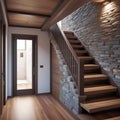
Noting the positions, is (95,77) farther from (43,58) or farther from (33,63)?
(33,63)

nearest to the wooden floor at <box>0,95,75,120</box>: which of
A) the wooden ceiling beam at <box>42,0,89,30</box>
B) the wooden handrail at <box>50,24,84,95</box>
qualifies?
the wooden handrail at <box>50,24,84,95</box>

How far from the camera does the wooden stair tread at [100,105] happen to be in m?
2.92

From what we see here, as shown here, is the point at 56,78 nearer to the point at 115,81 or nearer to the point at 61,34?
the point at 61,34

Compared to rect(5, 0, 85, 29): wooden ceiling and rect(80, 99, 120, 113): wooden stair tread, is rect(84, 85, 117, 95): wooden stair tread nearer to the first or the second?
rect(80, 99, 120, 113): wooden stair tread

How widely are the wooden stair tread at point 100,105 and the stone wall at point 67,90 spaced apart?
0.95ft

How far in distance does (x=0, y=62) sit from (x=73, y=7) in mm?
1979

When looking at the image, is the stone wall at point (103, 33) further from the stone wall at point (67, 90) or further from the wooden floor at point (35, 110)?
the wooden floor at point (35, 110)

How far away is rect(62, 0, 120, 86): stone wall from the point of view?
Answer: 348 centimetres

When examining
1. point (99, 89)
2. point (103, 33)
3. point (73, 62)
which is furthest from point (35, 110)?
point (103, 33)

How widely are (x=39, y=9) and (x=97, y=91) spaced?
96.6 inches

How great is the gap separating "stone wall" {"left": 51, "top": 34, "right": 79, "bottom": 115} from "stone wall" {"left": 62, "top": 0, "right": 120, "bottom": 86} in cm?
102

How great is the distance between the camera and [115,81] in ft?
12.0

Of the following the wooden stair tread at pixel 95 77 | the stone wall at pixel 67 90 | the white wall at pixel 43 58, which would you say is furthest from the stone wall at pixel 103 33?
the white wall at pixel 43 58

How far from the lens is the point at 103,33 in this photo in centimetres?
393
